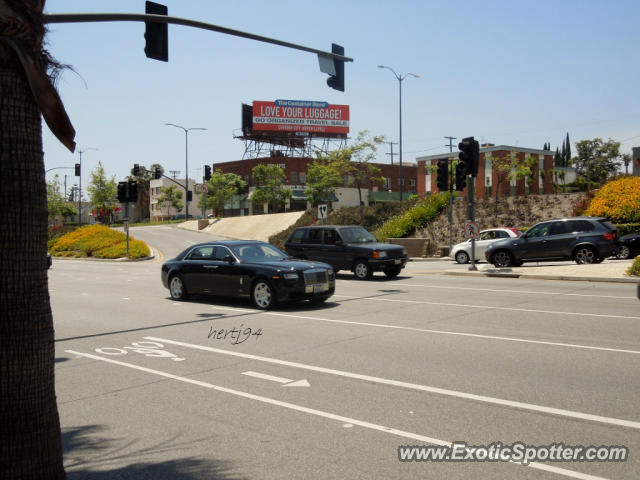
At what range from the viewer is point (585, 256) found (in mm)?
20812

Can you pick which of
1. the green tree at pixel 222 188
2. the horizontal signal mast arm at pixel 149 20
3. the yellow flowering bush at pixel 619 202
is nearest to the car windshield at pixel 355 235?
the horizontal signal mast arm at pixel 149 20

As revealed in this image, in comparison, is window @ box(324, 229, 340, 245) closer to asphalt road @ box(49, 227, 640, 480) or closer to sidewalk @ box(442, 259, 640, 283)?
sidewalk @ box(442, 259, 640, 283)

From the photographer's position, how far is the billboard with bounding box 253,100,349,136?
281 ft

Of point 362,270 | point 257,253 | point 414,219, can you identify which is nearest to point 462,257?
point 362,270

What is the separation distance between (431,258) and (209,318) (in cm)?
2239

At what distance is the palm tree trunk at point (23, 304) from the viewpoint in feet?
10.3

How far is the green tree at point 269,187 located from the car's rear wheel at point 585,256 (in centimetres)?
6170

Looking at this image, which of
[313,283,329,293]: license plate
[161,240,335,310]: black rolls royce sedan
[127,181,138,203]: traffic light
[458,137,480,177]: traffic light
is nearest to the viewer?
[161,240,335,310]: black rolls royce sedan

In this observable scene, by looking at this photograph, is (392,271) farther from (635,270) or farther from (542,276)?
(635,270)

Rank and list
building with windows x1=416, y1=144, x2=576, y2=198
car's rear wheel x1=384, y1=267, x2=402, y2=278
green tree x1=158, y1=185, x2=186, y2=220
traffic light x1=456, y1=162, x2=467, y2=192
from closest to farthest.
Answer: car's rear wheel x1=384, y1=267, x2=402, y2=278 < traffic light x1=456, y1=162, x2=467, y2=192 < building with windows x1=416, y1=144, x2=576, y2=198 < green tree x1=158, y1=185, x2=186, y2=220

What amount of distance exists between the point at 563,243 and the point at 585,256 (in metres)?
0.87

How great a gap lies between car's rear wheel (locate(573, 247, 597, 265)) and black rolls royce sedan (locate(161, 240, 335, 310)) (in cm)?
1160

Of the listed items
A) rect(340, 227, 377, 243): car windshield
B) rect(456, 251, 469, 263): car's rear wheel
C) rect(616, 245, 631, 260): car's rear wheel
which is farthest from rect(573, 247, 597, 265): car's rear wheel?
rect(340, 227, 377, 243): car windshield

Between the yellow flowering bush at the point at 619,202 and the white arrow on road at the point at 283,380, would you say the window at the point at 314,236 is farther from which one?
the yellow flowering bush at the point at 619,202
